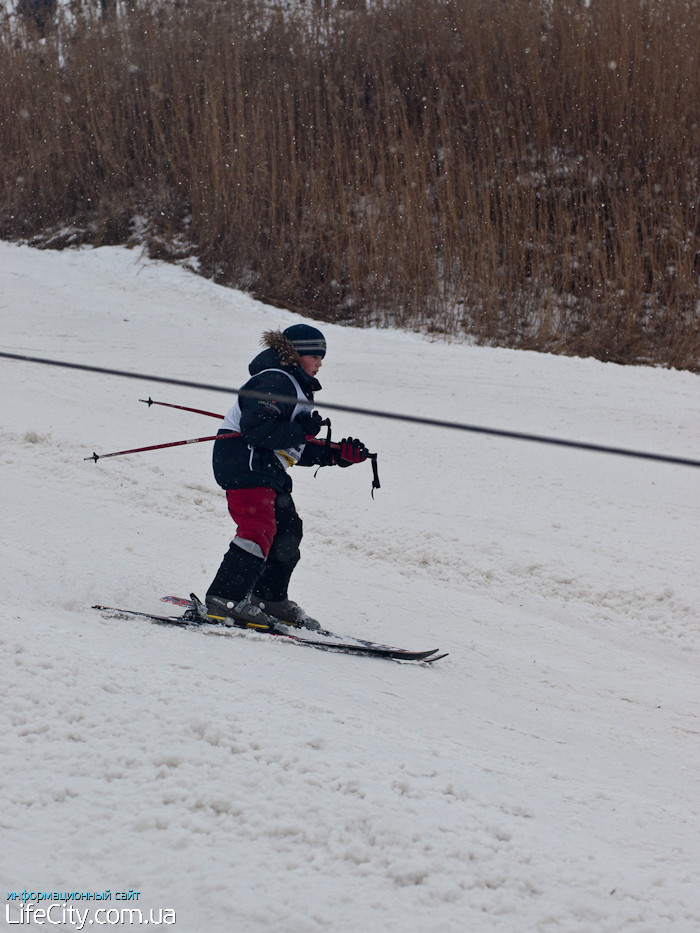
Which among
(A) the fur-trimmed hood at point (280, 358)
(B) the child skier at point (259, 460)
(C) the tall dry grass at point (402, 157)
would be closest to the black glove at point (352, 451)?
(B) the child skier at point (259, 460)

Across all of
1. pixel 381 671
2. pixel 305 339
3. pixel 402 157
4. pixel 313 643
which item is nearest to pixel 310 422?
pixel 305 339

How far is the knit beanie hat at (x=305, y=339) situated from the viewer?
3.71 meters

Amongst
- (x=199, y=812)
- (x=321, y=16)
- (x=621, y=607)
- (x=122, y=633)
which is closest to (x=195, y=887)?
(x=199, y=812)

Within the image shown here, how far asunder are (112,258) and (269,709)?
9752 millimetres

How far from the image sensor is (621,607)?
4363mm

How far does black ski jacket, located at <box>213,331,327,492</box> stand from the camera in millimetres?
3520

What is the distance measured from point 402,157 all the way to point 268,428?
27.0 feet

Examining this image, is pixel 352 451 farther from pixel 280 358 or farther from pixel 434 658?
pixel 434 658

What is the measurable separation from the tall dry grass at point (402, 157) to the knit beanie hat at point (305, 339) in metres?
5.70

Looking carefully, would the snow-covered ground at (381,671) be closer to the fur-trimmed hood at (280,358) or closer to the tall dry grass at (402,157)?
the fur-trimmed hood at (280,358)

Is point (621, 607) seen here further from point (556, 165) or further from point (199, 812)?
point (556, 165)

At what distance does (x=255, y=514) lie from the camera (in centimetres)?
366

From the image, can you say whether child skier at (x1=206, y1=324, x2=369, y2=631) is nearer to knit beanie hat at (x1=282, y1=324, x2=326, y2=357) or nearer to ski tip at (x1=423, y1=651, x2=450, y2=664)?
knit beanie hat at (x1=282, y1=324, x2=326, y2=357)

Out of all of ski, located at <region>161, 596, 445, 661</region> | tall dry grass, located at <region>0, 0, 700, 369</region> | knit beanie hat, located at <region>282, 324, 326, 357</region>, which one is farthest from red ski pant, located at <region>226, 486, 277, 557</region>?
A: tall dry grass, located at <region>0, 0, 700, 369</region>
